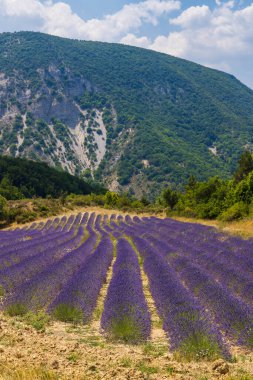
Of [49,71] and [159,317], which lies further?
[49,71]

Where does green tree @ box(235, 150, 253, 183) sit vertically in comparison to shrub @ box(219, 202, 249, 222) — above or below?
above

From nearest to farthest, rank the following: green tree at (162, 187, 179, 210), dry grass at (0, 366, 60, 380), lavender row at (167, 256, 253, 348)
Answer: dry grass at (0, 366, 60, 380), lavender row at (167, 256, 253, 348), green tree at (162, 187, 179, 210)

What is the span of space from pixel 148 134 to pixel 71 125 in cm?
3653

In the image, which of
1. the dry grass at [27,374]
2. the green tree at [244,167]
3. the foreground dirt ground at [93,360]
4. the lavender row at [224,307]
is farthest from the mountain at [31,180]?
the dry grass at [27,374]

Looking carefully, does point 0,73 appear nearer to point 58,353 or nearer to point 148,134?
point 148,134

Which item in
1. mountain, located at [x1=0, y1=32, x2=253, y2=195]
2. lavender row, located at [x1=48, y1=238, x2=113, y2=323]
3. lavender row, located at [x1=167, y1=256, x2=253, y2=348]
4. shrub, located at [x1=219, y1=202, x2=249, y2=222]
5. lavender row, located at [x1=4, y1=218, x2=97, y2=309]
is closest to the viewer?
lavender row, located at [x1=167, y1=256, x2=253, y2=348]

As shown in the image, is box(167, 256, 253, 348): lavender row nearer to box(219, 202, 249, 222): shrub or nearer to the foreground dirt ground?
the foreground dirt ground

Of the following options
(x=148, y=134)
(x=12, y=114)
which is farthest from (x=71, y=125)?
Result: (x=148, y=134)

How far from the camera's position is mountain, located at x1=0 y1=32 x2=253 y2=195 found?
12850cm

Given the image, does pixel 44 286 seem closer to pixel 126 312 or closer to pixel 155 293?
pixel 155 293

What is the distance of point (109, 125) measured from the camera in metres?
→ 160

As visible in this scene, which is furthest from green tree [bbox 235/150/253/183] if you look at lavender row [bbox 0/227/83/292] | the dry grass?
the dry grass

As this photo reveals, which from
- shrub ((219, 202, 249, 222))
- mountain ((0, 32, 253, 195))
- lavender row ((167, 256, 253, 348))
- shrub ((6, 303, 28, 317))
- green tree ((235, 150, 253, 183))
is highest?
mountain ((0, 32, 253, 195))

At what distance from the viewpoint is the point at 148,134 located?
145m
